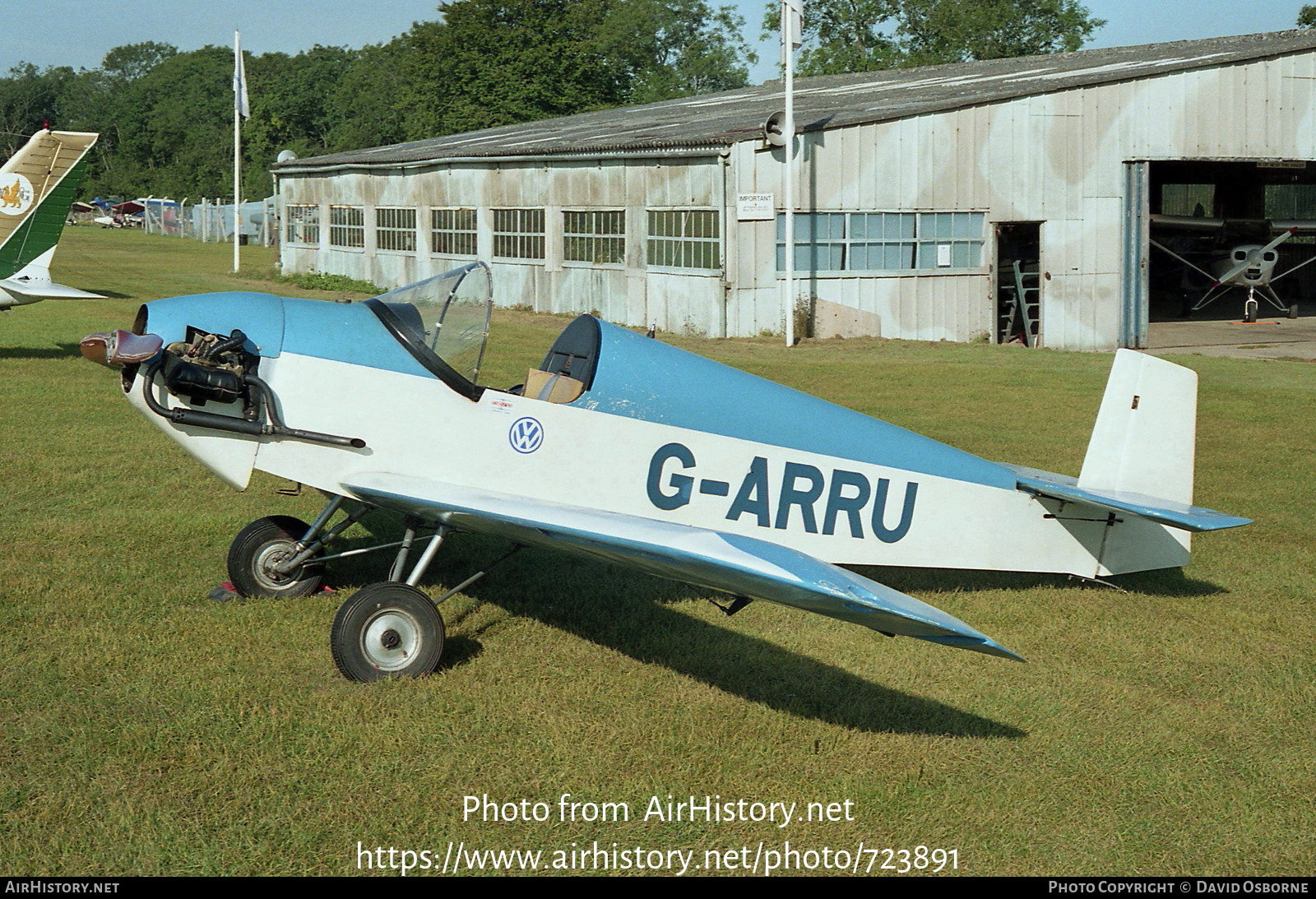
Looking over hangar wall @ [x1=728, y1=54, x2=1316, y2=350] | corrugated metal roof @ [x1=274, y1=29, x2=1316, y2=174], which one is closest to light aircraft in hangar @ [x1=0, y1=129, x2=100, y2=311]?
corrugated metal roof @ [x1=274, y1=29, x2=1316, y2=174]

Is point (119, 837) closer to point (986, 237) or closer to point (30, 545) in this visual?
point (30, 545)

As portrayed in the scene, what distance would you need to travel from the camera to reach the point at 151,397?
18.6 feet

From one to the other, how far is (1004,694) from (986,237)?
18256 mm

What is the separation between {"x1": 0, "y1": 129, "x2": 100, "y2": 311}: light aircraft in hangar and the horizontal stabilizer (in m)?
14.8

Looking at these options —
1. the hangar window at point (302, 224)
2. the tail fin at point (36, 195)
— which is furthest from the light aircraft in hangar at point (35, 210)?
the hangar window at point (302, 224)

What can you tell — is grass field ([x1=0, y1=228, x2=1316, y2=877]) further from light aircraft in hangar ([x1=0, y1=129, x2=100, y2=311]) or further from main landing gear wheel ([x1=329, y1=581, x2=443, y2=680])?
Answer: light aircraft in hangar ([x1=0, y1=129, x2=100, y2=311])

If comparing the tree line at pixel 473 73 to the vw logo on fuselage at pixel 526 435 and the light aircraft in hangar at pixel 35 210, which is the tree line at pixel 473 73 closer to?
the light aircraft in hangar at pixel 35 210

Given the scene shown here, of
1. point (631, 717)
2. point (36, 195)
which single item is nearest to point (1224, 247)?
point (36, 195)

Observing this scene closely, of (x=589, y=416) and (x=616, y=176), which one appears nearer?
(x=589, y=416)

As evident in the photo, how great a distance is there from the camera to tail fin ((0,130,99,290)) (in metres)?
16.8

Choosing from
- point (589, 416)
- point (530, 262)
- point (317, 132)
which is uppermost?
point (317, 132)

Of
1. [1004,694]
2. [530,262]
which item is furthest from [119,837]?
[530,262]

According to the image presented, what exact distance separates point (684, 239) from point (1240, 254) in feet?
50.3

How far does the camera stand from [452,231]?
1166 inches
